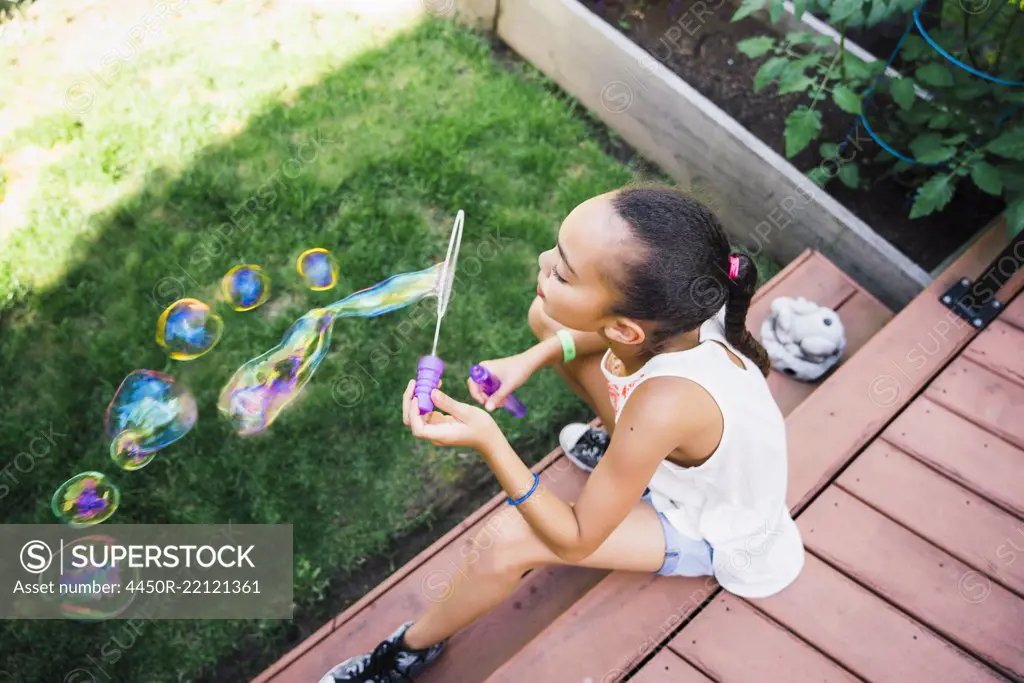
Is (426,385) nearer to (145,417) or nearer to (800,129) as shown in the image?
(145,417)

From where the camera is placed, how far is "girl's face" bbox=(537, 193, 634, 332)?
154cm

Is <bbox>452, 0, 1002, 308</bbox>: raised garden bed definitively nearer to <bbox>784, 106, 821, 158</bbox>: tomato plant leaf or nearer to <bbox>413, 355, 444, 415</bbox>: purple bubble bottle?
<bbox>784, 106, 821, 158</bbox>: tomato plant leaf

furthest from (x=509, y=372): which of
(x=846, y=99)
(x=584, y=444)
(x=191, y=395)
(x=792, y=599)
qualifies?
(x=846, y=99)

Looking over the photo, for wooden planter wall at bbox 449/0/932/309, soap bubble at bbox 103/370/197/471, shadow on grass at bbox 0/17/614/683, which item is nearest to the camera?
soap bubble at bbox 103/370/197/471

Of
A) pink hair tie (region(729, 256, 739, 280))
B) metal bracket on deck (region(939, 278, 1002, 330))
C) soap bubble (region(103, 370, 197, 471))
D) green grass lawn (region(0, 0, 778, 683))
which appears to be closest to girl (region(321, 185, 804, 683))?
pink hair tie (region(729, 256, 739, 280))

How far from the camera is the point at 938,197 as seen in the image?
2680 millimetres

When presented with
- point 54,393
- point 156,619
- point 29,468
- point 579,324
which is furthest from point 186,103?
point 579,324

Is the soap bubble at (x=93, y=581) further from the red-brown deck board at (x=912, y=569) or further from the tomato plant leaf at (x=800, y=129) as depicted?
the tomato plant leaf at (x=800, y=129)

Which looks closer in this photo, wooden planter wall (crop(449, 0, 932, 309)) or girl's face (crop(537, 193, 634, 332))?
girl's face (crop(537, 193, 634, 332))

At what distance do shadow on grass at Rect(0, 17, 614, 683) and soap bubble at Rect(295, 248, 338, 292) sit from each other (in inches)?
2.8

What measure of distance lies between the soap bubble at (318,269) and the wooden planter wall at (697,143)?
144 centimetres

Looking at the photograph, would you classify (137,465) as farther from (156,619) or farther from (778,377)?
(778,377)

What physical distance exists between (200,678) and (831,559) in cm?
180

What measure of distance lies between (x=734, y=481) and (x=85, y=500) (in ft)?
6.07
